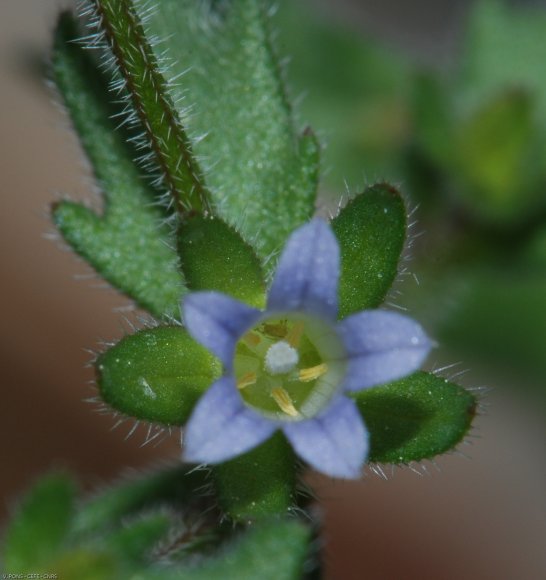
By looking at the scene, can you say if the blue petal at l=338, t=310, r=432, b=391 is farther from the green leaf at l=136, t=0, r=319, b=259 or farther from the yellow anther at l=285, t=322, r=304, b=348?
the green leaf at l=136, t=0, r=319, b=259

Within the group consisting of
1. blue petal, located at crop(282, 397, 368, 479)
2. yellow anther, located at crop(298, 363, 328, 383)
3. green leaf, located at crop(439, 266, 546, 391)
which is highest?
yellow anther, located at crop(298, 363, 328, 383)

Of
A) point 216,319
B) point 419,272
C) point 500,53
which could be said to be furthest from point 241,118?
point 500,53

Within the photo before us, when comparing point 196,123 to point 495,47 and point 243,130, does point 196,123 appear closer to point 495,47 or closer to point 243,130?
point 243,130

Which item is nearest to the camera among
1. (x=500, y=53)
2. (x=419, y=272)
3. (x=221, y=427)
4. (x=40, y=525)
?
(x=221, y=427)

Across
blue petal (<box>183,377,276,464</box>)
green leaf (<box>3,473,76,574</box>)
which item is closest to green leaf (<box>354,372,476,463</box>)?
blue petal (<box>183,377,276,464</box>)

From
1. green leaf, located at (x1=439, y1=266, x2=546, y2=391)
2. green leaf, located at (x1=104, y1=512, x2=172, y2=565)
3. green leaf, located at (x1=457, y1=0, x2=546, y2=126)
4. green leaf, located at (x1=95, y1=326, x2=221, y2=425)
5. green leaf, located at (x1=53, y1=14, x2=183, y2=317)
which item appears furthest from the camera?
green leaf, located at (x1=439, y1=266, x2=546, y2=391)

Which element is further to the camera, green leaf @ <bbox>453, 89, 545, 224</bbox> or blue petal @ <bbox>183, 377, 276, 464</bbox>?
green leaf @ <bbox>453, 89, 545, 224</bbox>

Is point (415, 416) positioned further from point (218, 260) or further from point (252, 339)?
point (218, 260)
